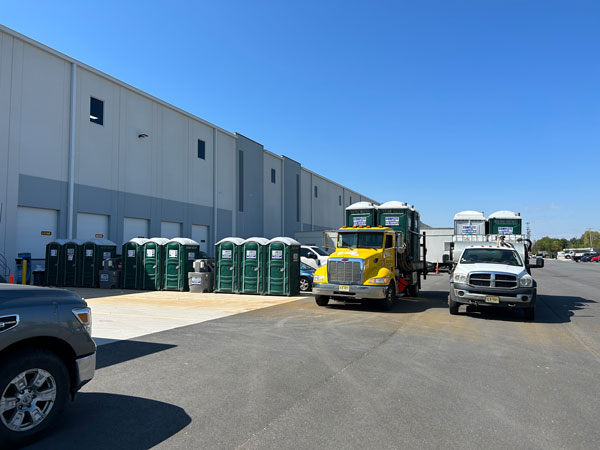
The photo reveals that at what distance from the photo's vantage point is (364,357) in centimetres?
702

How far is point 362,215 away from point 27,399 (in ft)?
47.3

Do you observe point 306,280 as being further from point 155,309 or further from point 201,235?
point 201,235

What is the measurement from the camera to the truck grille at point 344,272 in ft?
41.8

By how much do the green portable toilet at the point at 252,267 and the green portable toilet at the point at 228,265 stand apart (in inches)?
8.9

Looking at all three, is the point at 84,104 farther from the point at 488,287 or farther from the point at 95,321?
the point at 488,287

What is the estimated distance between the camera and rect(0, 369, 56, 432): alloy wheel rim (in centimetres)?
359

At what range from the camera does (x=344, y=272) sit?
12898mm

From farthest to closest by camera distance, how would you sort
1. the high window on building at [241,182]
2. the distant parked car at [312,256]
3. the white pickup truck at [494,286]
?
the high window on building at [241,182], the distant parked car at [312,256], the white pickup truck at [494,286]

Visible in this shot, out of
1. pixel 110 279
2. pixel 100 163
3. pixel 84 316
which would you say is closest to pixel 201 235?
pixel 100 163

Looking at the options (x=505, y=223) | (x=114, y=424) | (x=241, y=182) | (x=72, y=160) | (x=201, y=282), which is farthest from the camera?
(x=241, y=182)

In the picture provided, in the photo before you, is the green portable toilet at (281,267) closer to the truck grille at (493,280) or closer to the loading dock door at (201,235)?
the truck grille at (493,280)

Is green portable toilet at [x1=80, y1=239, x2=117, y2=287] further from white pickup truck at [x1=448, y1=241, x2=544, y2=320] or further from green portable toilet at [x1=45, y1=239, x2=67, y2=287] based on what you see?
white pickup truck at [x1=448, y1=241, x2=544, y2=320]

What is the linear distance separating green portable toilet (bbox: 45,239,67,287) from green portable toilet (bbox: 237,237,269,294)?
9914 millimetres

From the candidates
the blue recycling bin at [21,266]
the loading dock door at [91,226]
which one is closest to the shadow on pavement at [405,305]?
the blue recycling bin at [21,266]
